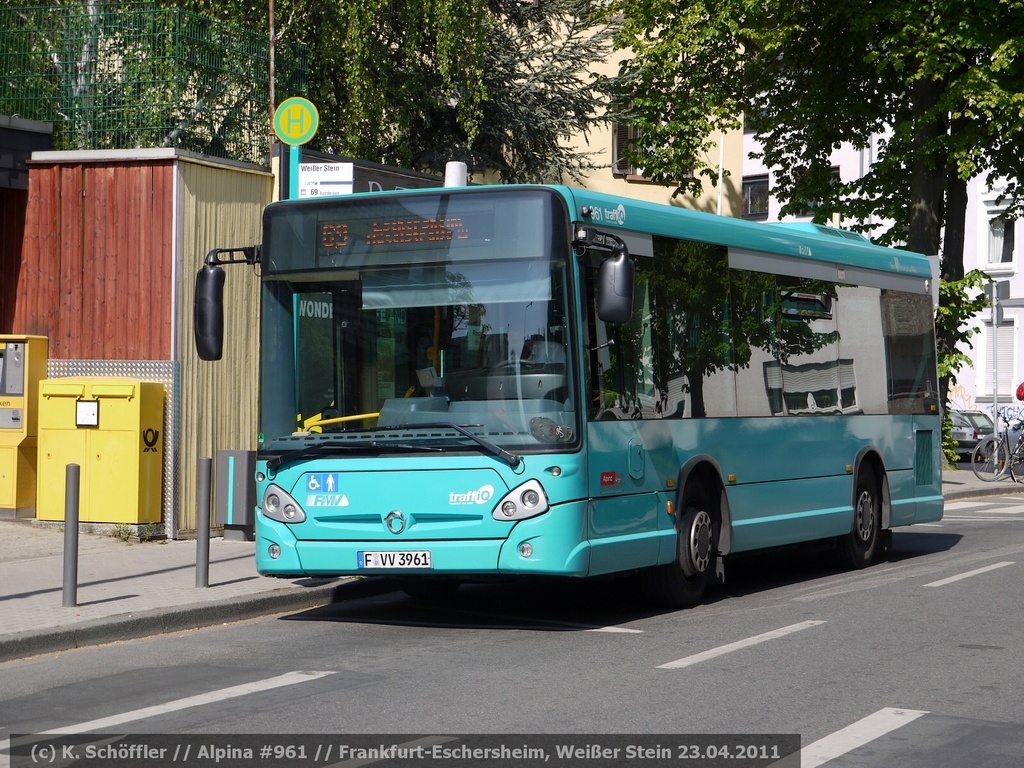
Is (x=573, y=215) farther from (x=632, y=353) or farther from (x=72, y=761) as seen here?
(x=72, y=761)

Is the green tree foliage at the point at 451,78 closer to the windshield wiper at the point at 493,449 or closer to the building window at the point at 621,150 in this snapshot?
the building window at the point at 621,150

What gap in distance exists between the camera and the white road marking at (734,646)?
27.9ft

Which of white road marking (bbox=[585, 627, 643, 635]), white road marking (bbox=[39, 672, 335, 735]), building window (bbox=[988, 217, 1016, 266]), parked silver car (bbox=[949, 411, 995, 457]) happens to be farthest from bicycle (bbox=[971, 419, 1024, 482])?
white road marking (bbox=[39, 672, 335, 735])

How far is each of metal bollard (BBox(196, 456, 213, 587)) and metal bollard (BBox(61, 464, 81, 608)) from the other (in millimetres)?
1107

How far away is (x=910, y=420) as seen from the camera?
49.3 feet

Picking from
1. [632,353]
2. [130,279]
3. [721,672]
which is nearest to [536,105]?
[130,279]

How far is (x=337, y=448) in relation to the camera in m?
9.94

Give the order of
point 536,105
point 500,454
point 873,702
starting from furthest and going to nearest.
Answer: point 536,105, point 500,454, point 873,702

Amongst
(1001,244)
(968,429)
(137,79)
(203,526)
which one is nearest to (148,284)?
(137,79)

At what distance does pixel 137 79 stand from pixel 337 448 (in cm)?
722

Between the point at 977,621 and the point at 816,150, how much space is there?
21.0 metres

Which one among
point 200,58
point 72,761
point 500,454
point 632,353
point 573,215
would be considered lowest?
point 72,761

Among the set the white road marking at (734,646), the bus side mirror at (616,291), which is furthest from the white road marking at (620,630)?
the bus side mirror at (616,291)
